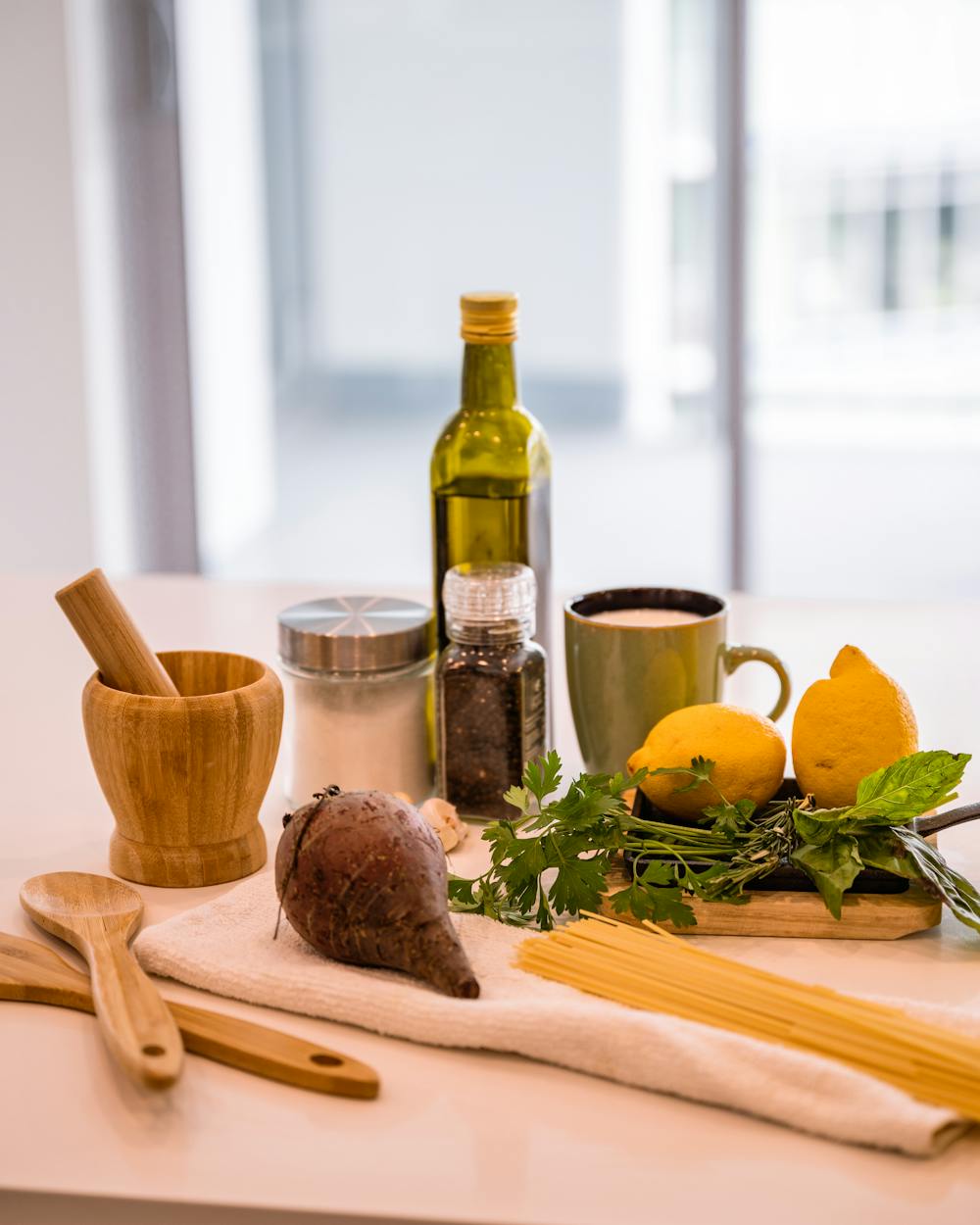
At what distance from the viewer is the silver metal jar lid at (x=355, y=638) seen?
3.03ft

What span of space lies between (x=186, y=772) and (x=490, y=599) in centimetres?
21

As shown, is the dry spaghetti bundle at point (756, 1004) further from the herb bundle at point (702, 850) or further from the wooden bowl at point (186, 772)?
the wooden bowl at point (186, 772)

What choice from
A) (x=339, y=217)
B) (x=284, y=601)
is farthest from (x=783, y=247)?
(x=284, y=601)

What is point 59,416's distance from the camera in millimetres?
3053

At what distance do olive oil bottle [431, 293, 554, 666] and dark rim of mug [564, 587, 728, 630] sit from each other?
0.05 metres

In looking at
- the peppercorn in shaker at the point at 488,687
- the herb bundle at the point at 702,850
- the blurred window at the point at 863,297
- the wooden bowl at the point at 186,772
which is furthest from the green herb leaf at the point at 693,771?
the blurred window at the point at 863,297

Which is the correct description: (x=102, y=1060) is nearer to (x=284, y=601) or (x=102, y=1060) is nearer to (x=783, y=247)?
(x=284, y=601)

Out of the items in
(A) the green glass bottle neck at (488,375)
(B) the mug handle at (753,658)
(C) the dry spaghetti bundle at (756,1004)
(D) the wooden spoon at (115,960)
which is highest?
(A) the green glass bottle neck at (488,375)

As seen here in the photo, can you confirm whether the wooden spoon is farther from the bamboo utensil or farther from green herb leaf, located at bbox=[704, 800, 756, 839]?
green herb leaf, located at bbox=[704, 800, 756, 839]

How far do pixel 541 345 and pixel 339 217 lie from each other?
51 centimetres

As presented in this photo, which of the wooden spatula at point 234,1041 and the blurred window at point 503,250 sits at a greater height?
the blurred window at point 503,250

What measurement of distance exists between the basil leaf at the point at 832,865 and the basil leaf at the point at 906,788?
2 cm

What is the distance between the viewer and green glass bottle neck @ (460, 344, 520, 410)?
961 mm

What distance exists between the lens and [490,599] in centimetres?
90
